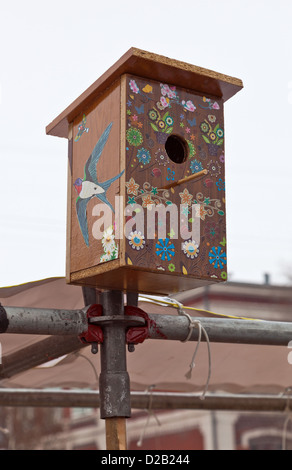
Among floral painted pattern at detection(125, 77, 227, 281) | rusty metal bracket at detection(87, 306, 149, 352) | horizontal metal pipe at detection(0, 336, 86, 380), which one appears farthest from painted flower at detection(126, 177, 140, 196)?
horizontal metal pipe at detection(0, 336, 86, 380)

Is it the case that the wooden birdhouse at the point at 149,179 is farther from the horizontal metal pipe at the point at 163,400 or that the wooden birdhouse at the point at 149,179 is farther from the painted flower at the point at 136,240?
the horizontal metal pipe at the point at 163,400

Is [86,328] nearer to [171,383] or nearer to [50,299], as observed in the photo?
[50,299]

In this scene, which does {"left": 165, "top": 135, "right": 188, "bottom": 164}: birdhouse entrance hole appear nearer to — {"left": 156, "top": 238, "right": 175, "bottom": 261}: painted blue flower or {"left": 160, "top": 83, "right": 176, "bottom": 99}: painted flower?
{"left": 160, "top": 83, "right": 176, "bottom": 99}: painted flower

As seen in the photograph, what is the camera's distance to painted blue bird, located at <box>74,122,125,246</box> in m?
2.22

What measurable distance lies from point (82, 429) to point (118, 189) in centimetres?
940

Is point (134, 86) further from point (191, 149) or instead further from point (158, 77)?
point (191, 149)

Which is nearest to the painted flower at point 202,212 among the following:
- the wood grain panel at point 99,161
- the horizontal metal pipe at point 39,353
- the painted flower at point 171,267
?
the painted flower at point 171,267

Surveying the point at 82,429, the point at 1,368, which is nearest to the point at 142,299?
the point at 1,368

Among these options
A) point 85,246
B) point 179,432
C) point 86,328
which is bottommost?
point 179,432

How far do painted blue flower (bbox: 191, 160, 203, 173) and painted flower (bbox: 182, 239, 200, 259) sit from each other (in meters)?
0.26

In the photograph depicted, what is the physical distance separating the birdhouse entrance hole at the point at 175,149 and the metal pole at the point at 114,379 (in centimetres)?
52

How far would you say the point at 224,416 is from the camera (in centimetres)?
1120

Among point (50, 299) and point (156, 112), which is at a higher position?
point (156, 112)
